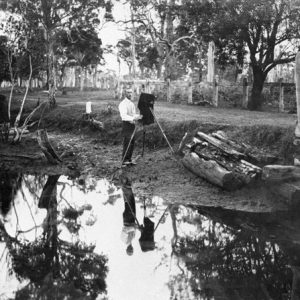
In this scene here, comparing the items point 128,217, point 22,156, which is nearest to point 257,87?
point 22,156

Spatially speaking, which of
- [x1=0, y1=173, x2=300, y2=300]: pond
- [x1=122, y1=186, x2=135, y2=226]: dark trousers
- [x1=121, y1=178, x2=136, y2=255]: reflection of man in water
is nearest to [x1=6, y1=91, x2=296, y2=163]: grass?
[x1=121, y1=178, x2=136, y2=255]: reflection of man in water

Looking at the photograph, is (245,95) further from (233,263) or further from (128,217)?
(233,263)

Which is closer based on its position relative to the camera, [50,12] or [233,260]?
[233,260]

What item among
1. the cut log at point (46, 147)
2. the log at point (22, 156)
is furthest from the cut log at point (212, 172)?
the log at point (22, 156)

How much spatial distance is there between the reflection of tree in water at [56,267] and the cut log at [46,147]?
5315 mm

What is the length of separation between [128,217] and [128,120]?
11.3 feet

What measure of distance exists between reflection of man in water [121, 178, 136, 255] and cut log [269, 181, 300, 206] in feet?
9.94

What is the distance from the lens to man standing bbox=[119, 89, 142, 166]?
416 inches

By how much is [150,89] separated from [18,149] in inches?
628

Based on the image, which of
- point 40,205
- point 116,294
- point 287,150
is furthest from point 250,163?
point 116,294

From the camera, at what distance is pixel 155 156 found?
11984 mm

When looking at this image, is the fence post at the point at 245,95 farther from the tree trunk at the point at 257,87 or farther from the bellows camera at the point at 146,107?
the bellows camera at the point at 146,107

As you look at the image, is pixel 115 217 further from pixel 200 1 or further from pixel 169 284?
pixel 200 1

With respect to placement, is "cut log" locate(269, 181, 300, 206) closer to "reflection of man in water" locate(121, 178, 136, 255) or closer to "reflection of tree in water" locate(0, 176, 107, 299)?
"reflection of man in water" locate(121, 178, 136, 255)
